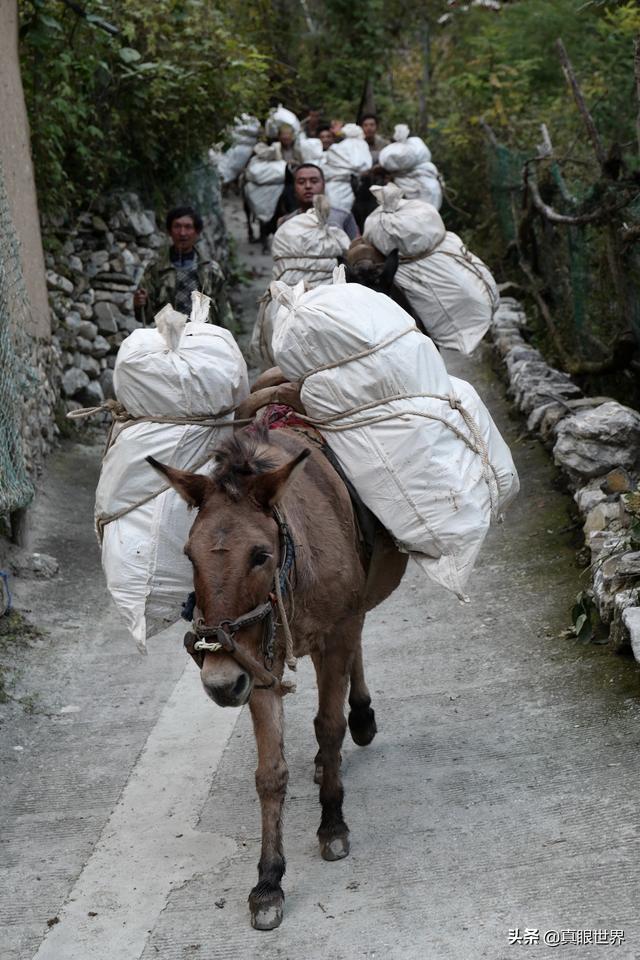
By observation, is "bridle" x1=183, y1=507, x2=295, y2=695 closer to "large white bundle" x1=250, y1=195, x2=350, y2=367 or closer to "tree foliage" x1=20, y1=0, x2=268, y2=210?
"large white bundle" x1=250, y1=195, x2=350, y2=367

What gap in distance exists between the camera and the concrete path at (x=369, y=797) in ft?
12.1

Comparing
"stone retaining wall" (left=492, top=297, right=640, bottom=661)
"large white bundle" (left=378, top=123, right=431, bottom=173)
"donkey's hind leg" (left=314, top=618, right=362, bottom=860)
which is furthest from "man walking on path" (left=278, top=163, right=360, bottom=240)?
"donkey's hind leg" (left=314, top=618, right=362, bottom=860)

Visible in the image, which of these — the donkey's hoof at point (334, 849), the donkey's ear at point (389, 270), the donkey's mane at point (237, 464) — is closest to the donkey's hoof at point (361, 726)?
the donkey's hoof at point (334, 849)

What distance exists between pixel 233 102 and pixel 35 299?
13.5 ft

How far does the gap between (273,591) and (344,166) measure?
1170 cm

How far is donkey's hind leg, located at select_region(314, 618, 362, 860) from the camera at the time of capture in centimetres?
418

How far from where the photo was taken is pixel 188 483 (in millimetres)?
3562

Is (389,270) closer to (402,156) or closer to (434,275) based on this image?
(434,275)

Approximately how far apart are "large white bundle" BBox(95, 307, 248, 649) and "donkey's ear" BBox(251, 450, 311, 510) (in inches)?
23.4

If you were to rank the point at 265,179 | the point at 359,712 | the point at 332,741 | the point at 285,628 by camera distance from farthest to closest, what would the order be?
the point at 265,179, the point at 359,712, the point at 332,741, the point at 285,628

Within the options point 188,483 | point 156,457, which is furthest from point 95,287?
point 188,483

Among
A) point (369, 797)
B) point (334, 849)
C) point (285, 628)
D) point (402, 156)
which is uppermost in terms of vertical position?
point (402, 156)

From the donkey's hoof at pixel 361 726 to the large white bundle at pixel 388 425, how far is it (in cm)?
96

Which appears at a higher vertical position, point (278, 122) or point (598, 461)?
point (278, 122)
